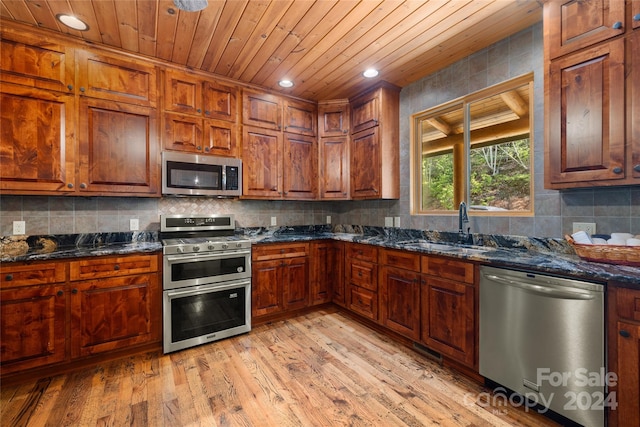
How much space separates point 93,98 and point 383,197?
2875mm

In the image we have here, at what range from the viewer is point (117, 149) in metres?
2.49

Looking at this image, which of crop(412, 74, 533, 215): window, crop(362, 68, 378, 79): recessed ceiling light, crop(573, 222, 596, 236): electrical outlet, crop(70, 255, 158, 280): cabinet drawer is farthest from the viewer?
crop(362, 68, 378, 79): recessed ceiling light

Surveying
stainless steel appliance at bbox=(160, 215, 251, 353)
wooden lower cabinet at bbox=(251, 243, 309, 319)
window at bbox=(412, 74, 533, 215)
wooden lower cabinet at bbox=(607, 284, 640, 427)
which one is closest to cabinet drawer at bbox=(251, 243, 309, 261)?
wooden lower cabinet at bbox=(251, 243, 309, 319)

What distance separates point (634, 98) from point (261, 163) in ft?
9.69

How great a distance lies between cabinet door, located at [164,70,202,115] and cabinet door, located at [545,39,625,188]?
2963 mm

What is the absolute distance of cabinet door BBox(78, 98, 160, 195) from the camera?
7.79 ft

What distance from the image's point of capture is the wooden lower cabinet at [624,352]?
1315mm

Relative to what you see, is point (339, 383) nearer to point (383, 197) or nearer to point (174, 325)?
point (174, 325)

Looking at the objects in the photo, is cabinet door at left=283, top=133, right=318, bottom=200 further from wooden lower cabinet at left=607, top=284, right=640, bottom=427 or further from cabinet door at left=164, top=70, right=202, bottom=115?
wooden lower cabinet at left=607, top=284, right=640, bottom=427

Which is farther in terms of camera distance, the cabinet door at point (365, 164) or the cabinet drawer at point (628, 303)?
the cabinet door at point (365, 164)

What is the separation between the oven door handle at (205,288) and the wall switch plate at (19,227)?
1.30 m

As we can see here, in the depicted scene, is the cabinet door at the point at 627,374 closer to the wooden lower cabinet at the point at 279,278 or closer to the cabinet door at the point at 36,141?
the wooden lower cabinet at the point at 279,278

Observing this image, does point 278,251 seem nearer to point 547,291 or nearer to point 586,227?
point 547,291

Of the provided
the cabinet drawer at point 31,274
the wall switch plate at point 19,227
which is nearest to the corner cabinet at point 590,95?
the cabinet drawer at point 31,274
